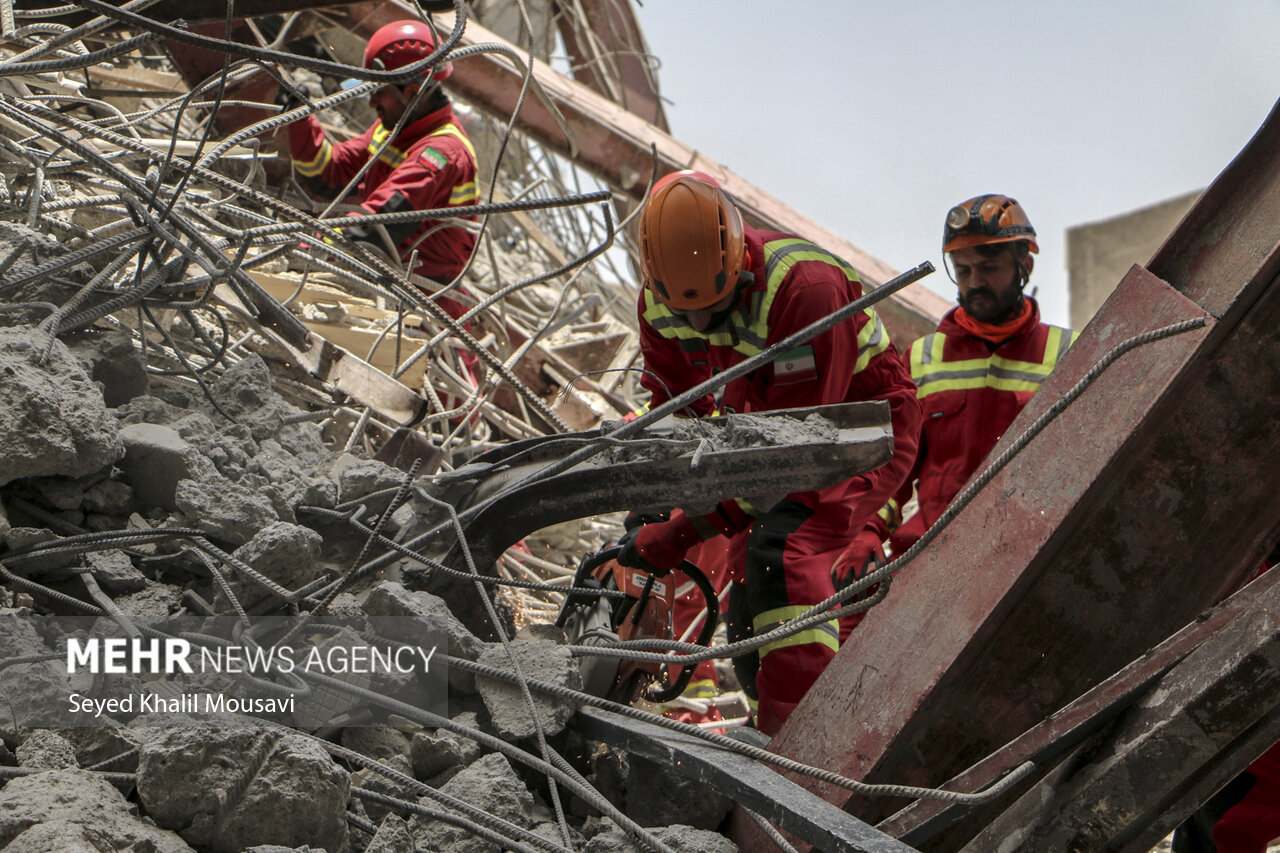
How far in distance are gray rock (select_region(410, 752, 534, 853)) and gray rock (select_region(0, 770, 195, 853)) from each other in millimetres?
428

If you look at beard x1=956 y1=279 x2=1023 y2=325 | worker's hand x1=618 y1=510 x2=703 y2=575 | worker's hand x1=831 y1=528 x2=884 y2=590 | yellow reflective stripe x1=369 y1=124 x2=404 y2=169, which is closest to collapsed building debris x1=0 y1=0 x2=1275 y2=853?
worker's hand x1=618 y1=510 x2=703 y2=575

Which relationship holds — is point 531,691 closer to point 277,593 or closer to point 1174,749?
point 277,593

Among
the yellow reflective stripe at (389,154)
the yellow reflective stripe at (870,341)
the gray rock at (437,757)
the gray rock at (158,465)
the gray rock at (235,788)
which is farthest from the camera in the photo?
the yellow reflective stripe at (389,154)

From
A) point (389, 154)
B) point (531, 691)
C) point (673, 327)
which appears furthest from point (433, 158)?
point (531, 691)

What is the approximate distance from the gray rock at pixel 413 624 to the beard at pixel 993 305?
2.50 m

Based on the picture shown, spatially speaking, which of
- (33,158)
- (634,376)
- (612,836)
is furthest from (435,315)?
(634,376)

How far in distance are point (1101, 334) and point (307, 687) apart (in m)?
1.74

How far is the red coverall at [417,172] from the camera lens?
17.3 ft

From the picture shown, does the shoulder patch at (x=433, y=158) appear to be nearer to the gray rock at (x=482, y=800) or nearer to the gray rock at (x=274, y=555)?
the gray rock at (x=274, y=555)

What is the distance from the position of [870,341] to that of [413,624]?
5.55 feet

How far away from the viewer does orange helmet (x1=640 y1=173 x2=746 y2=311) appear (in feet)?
10.2

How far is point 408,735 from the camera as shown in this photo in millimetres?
2467

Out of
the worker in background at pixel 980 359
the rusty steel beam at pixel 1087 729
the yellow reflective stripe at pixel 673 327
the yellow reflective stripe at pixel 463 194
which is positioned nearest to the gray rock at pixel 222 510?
the yellow reflective stripe at pixel 673 327

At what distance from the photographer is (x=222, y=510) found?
2.64 m
